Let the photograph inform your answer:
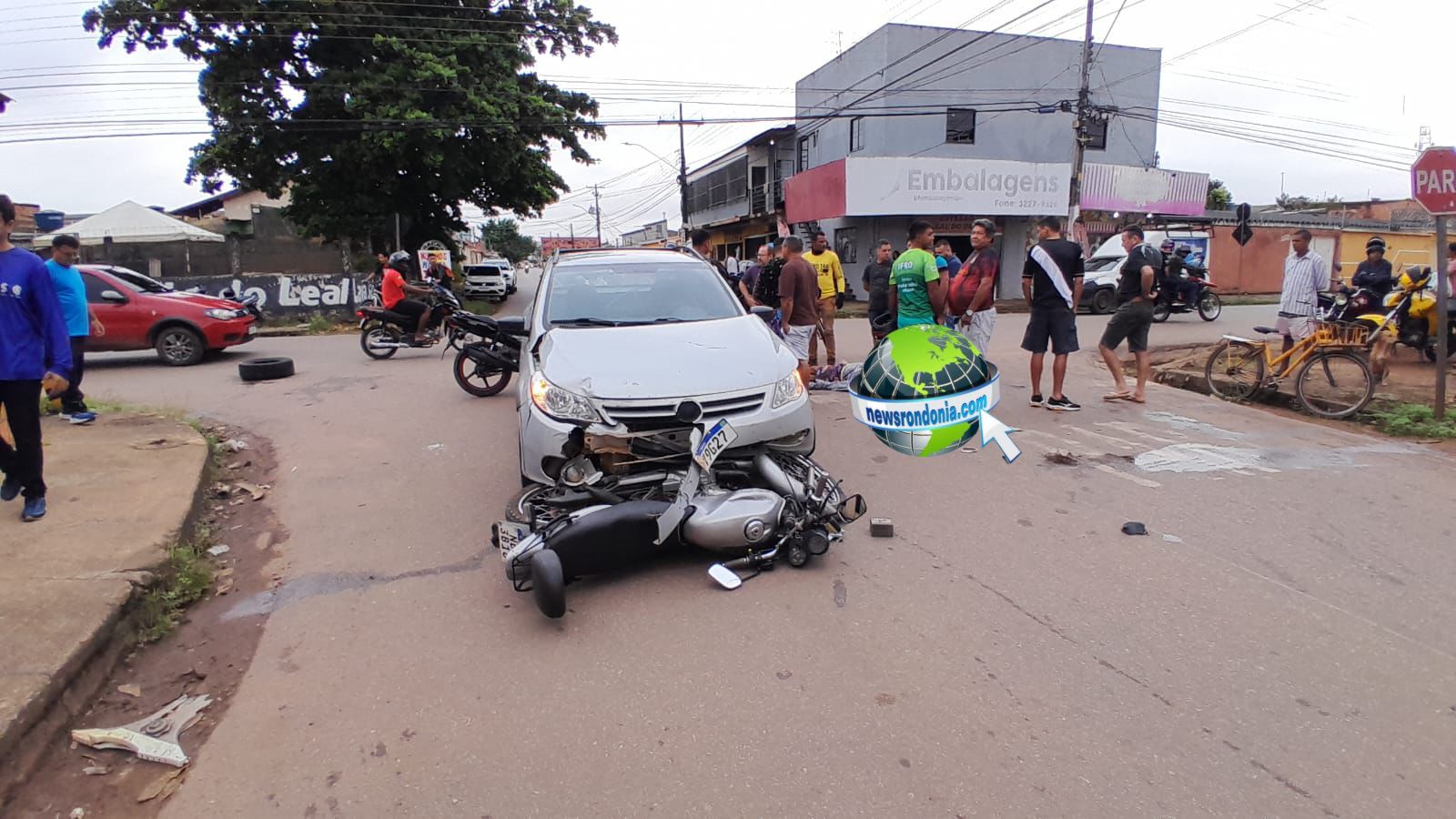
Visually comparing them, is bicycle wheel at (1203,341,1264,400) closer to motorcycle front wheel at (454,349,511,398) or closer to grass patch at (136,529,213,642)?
motorcycle front wheel at (454,349,511,398)

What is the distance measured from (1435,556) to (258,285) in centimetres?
2284

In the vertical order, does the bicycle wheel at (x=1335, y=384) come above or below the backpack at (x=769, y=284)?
below

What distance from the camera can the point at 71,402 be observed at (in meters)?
7.21

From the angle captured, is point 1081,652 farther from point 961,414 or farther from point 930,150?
point 930,150

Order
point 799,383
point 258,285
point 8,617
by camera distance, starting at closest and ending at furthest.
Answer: point 8,617 < point 799,383 < point 258,285

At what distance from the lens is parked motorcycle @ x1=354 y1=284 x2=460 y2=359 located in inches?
478

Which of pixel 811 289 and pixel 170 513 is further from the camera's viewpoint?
pixel 811 289

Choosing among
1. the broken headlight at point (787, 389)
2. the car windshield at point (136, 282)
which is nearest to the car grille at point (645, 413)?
the broken headlight at point (787, 389)

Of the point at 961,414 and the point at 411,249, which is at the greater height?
the point at 411,249

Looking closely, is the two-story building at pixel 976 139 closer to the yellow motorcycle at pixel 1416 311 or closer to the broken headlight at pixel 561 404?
the yellow motorcycle at pixel 1416 311

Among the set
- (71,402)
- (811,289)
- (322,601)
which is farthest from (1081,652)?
(71,402)

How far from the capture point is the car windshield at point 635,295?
5.27 meters

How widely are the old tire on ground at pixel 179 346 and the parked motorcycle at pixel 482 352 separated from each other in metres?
5.68

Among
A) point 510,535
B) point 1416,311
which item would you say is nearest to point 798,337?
point 510,535
